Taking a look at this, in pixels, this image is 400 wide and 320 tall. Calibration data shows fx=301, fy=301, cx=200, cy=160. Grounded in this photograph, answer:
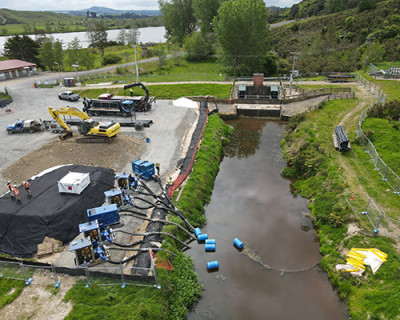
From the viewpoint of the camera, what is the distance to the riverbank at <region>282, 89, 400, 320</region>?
54.1ft

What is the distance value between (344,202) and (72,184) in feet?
66.2

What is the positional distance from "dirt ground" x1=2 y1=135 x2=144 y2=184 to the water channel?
1012cm

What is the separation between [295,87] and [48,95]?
45133 millimetres

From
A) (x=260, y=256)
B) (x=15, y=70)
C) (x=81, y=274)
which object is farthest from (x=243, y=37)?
(x=81, y=274)

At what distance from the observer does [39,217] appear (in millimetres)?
19016

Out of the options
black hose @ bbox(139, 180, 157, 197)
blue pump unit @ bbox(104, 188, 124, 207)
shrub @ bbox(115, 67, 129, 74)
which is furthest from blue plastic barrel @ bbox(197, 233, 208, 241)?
shrub @ bbox(115, 67, 129, 74)

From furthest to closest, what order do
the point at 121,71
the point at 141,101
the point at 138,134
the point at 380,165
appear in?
the point at 121,71 < the point at 141,101 < the point at 138,134 < the point at 380,165

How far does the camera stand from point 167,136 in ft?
119

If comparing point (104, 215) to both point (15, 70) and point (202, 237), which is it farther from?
point (15, 70)

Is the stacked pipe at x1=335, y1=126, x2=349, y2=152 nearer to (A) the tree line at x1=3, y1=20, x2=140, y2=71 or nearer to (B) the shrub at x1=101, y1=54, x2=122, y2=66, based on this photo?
(A) the tree line at x1=3, y1=20, x2=140, y2=71

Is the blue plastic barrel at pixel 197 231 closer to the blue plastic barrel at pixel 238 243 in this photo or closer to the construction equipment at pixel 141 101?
the blue plastic barrel at pixel 238 243

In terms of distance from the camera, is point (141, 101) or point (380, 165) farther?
point (141, 101)

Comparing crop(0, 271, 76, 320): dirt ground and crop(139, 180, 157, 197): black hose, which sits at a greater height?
crop(139, 180, 157, 197): black hose

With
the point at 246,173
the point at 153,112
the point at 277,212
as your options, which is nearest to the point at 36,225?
the point at 277,212
